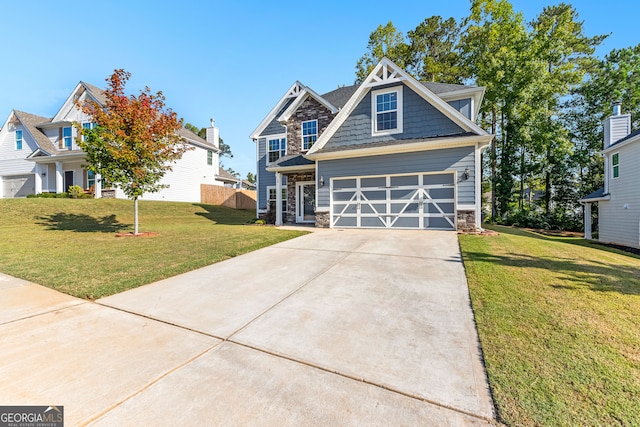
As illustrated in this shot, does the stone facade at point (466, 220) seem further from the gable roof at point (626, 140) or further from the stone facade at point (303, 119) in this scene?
the gable roof at point (626, 140)

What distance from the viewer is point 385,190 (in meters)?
10.8

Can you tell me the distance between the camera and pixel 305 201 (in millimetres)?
14320

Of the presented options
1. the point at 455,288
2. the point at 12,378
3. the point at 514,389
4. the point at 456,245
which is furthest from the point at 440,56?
the point at 12,378

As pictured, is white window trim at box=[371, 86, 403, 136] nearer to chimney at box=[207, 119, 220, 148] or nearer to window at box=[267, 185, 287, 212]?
window at box=[267, 185, 287, 212]

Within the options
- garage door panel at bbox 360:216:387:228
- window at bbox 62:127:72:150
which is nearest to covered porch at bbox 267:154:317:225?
garage door panel at bbox 360:216:387:228

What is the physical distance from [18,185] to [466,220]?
104 ft

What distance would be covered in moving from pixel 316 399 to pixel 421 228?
9.31m

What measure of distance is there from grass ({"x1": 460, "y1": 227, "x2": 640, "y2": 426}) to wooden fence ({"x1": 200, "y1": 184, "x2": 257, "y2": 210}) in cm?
2349

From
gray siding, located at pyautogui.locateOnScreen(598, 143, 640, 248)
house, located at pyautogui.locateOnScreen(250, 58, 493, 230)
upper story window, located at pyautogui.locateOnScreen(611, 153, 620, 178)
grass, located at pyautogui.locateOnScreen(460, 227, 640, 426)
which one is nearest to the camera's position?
grass, located at pyautogui.locateOnScreen(460, 227, 640, 426)

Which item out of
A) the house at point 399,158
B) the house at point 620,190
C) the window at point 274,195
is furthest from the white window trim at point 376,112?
the house at point 620,190

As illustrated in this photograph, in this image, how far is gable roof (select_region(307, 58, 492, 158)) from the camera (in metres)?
9.73

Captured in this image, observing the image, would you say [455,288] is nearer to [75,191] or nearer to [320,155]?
[320,155]

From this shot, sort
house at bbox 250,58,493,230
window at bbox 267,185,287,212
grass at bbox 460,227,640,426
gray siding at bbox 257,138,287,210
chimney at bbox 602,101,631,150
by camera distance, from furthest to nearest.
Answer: gray siding at bbox 257,138,287,210 → window at bbox 267,185,287,212 → chimney at bbox 602,101,631,150 → house at bbox 250,58,493,230 → grass at bbox 460,227,640,426

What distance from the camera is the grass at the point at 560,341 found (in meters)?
1.77
